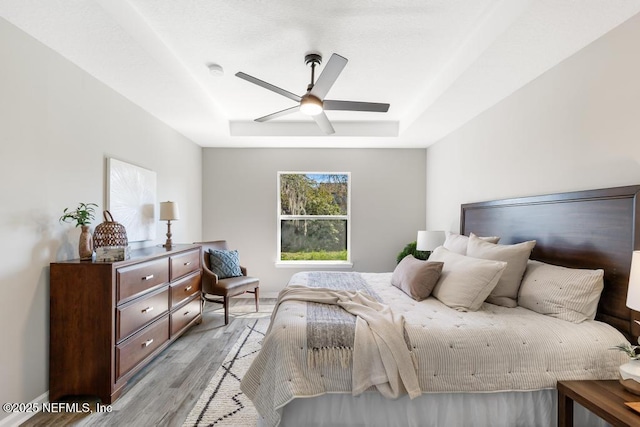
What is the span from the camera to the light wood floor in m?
1.96

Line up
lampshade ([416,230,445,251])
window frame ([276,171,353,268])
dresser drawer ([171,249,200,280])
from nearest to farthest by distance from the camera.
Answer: dresser drawer ([171,249,200,280])
lampshade ([416,230,445,251])
window frame ([276,171,353,268])

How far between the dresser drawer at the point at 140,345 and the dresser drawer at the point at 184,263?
0.43m

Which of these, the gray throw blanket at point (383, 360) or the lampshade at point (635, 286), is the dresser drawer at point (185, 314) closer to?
the gray throw blanket at point (383, 360)

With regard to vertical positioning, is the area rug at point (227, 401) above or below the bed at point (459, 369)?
below

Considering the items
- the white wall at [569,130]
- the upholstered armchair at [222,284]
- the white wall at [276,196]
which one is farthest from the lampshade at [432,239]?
the upholstered armchair at [222,284]

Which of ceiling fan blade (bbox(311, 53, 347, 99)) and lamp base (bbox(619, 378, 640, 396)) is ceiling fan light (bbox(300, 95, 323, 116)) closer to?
ceiling fan blade (bbox(311, 53, 347, 99))

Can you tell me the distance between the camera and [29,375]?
1.99m

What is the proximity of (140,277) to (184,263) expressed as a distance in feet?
2.63

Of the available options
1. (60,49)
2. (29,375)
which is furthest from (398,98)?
(29,375)

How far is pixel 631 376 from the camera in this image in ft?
4.84

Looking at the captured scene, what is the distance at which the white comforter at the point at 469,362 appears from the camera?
1.64 metres

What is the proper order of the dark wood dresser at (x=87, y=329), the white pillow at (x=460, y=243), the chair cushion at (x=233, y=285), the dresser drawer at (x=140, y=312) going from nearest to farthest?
the dark wood dresser at (x=87, y=329) < the dresser drawer at (x=140, y=312) < the white pillow at (x=460, y=243) < the chair cushion at (x=233, y=285)

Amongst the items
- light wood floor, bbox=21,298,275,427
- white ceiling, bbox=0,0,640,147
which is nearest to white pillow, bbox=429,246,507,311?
white ceiling, bbox=0,0,640,147

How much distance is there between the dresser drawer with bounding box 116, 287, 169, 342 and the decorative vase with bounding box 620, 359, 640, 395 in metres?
2.99
